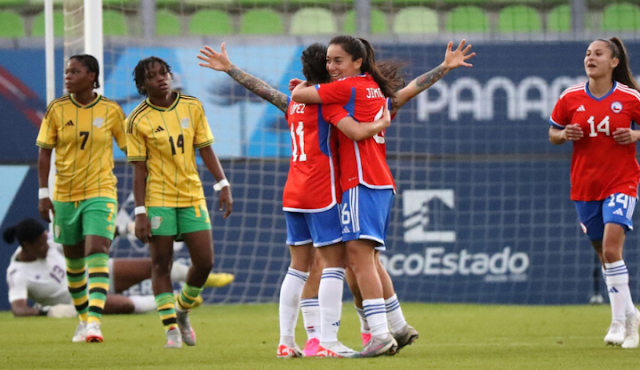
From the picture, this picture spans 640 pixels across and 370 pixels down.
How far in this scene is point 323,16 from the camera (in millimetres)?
13797

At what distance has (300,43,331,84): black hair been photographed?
5.54 m

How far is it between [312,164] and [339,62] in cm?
54

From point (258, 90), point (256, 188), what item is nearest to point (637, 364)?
point (258, 90)

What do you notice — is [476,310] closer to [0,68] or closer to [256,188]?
[256,188]

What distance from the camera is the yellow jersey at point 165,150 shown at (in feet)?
21.1

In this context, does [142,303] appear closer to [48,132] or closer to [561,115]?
[48,132]

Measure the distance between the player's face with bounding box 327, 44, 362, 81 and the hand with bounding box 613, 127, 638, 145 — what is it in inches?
75.6

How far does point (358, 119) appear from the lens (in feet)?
17.2

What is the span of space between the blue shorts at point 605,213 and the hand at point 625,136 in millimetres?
331

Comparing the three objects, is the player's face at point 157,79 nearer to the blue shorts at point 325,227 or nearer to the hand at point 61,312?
the blue shorts at point 325,227

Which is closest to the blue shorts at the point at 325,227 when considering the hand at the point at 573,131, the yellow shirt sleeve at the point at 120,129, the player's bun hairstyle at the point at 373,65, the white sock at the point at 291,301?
the white sock at the point at 291,301

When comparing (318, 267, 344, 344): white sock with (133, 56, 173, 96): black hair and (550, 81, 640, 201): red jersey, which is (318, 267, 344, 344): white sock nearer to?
(133, 56, 173, 96): black hair

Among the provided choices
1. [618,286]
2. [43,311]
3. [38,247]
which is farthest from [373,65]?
[43,311]

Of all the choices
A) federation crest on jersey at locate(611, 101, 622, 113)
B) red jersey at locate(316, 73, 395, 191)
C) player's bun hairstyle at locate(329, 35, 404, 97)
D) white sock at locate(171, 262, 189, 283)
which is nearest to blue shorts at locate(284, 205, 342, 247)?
red jersey at locate(316, 73, 395, 191)
